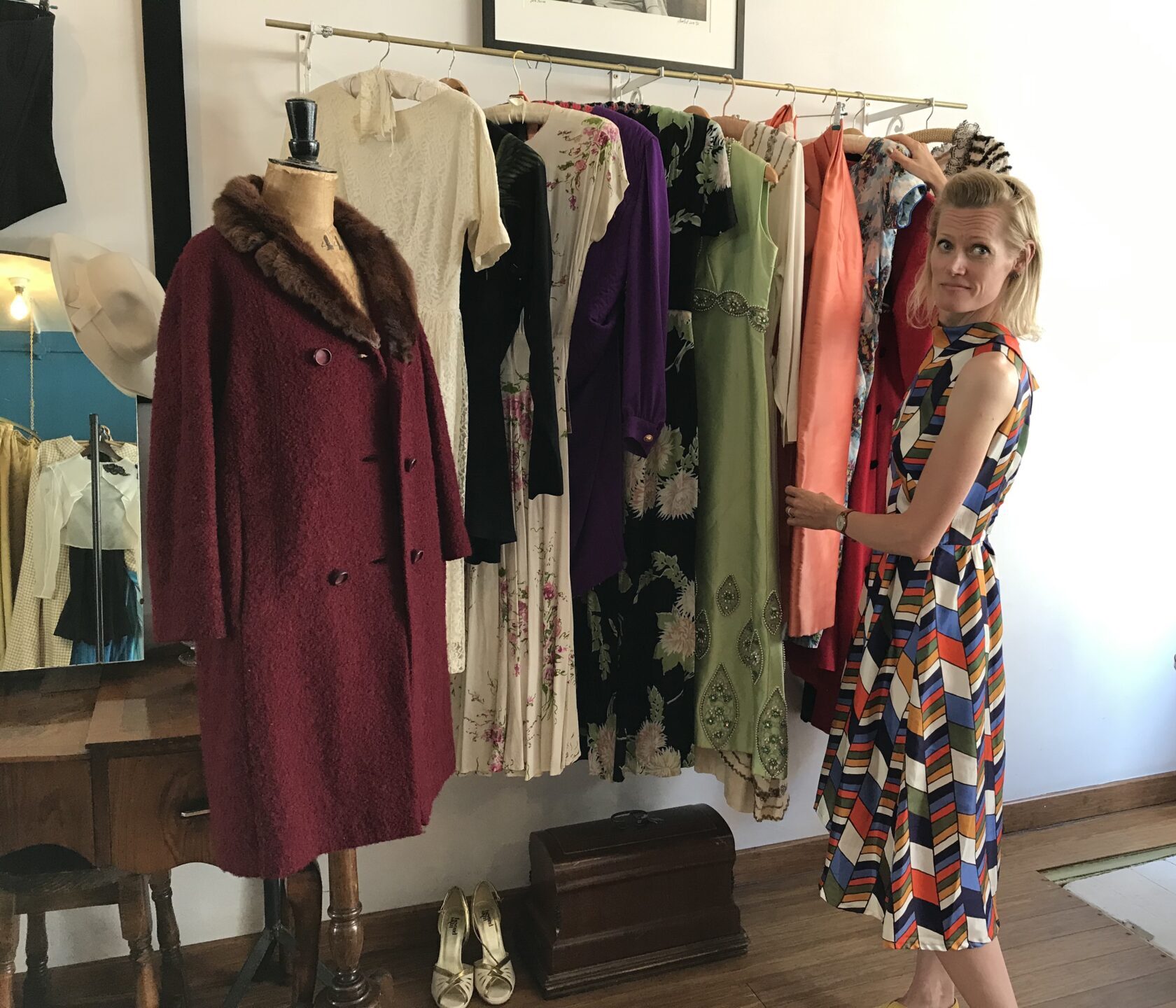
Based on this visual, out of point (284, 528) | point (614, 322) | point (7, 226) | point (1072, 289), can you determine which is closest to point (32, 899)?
point (284, 528)

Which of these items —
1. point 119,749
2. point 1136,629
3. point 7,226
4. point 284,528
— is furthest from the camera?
point 1136,629

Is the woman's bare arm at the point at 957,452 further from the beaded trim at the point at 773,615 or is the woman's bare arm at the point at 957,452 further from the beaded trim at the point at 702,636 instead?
the beaded trim at the point at 702,636

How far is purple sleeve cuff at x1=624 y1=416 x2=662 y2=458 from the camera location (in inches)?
64.8

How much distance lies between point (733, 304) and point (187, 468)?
104 cm

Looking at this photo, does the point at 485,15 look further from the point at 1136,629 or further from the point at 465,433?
the point at 1136,629

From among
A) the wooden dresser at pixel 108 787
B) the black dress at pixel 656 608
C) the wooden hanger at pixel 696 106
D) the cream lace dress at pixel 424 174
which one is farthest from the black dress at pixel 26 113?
the wooden hanger at pixel 696 106

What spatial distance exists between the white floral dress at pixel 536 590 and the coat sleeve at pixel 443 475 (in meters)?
0.21

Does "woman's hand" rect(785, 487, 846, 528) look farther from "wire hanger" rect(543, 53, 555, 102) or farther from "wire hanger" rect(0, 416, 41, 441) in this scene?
"wire hanger" rect(0, 416, 41, 441)

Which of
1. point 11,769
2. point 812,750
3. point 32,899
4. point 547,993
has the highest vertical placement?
point 11,769

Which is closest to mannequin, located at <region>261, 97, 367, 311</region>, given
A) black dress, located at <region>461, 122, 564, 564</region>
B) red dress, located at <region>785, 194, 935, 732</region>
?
black dress, located at <region>461, 122, 564, 564</region>

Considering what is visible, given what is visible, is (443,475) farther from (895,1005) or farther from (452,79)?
(895,1005)

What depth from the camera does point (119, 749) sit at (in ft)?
4.48

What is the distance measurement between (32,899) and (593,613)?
41.4 inches

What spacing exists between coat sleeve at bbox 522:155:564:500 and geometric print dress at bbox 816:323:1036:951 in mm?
603
